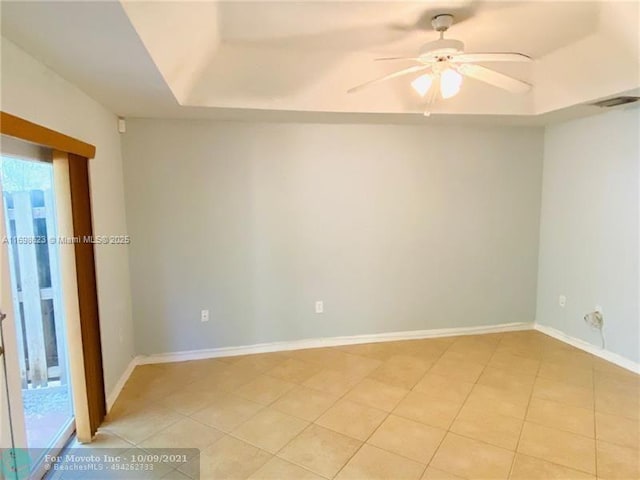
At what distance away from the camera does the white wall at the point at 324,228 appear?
349 centimetres

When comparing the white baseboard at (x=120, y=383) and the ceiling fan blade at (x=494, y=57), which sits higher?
the ceiling fan blade at (x=494, y=57)

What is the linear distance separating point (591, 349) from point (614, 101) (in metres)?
2.17

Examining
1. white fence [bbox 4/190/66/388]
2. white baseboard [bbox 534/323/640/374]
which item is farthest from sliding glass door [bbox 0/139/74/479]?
white baseboard [bbox 534/323/640/374]

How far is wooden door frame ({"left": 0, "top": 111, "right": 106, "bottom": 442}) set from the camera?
229 cm

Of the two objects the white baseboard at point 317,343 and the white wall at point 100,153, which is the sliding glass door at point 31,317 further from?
the white baseboard at point 317,343

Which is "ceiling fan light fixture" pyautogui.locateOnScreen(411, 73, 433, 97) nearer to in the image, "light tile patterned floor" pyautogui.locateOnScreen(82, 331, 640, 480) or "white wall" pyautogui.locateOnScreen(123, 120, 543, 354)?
"white wall" pyautogui.locateOnScreen(123, 120, 543, 354)

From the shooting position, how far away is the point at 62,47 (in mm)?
1713

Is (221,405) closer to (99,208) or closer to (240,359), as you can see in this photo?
(240,359)

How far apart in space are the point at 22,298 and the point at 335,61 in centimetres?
244

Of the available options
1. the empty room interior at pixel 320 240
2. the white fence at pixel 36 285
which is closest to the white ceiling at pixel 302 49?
the empty room interior at pixel 320 240

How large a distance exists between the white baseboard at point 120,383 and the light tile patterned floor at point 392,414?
0.18ft

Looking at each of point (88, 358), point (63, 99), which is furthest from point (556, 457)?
point (63, 99)

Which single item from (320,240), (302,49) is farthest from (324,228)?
(302,49)

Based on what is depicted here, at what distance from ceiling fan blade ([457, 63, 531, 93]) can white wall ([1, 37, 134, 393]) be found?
2189 millimetres
